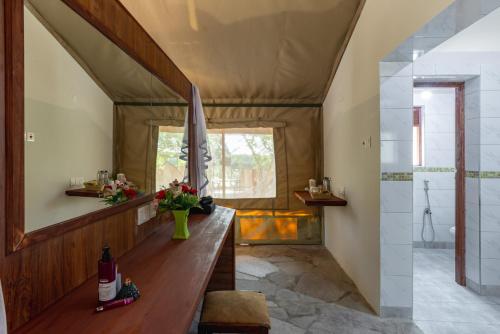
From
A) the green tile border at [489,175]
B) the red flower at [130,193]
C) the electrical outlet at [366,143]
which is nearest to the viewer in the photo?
the red flower at [130,193]

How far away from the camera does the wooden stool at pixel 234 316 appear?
4.32 feet

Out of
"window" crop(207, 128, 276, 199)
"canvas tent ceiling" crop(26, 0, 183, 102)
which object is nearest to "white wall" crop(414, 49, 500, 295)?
"window" crop(207, 128, 276, 199)

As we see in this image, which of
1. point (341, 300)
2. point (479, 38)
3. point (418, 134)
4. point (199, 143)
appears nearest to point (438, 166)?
point (418, 134)

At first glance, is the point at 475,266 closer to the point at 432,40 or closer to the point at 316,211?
the point at 316,211

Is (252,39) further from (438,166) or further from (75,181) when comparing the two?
(438,166)

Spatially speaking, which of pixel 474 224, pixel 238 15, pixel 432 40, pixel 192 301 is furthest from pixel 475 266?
pixel 238 15

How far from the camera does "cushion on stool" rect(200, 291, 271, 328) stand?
4.37 ft

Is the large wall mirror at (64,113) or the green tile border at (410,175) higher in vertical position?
the large wall mirror at (64,113)

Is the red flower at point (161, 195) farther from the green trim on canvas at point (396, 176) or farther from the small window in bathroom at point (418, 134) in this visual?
the small window in bathroom at point (418, 134)

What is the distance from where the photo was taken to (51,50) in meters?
0.96

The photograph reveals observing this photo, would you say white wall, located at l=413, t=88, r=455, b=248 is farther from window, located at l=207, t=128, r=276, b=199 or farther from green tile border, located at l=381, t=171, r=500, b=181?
window, located at l=207, t=128, r=276, b=199

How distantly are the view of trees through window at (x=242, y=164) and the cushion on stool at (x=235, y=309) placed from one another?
2.48 metres

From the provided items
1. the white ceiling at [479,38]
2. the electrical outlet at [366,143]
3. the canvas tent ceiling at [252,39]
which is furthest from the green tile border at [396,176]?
the canvas tent ceiling at [252,39]

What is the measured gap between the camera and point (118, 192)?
140 centimetres
